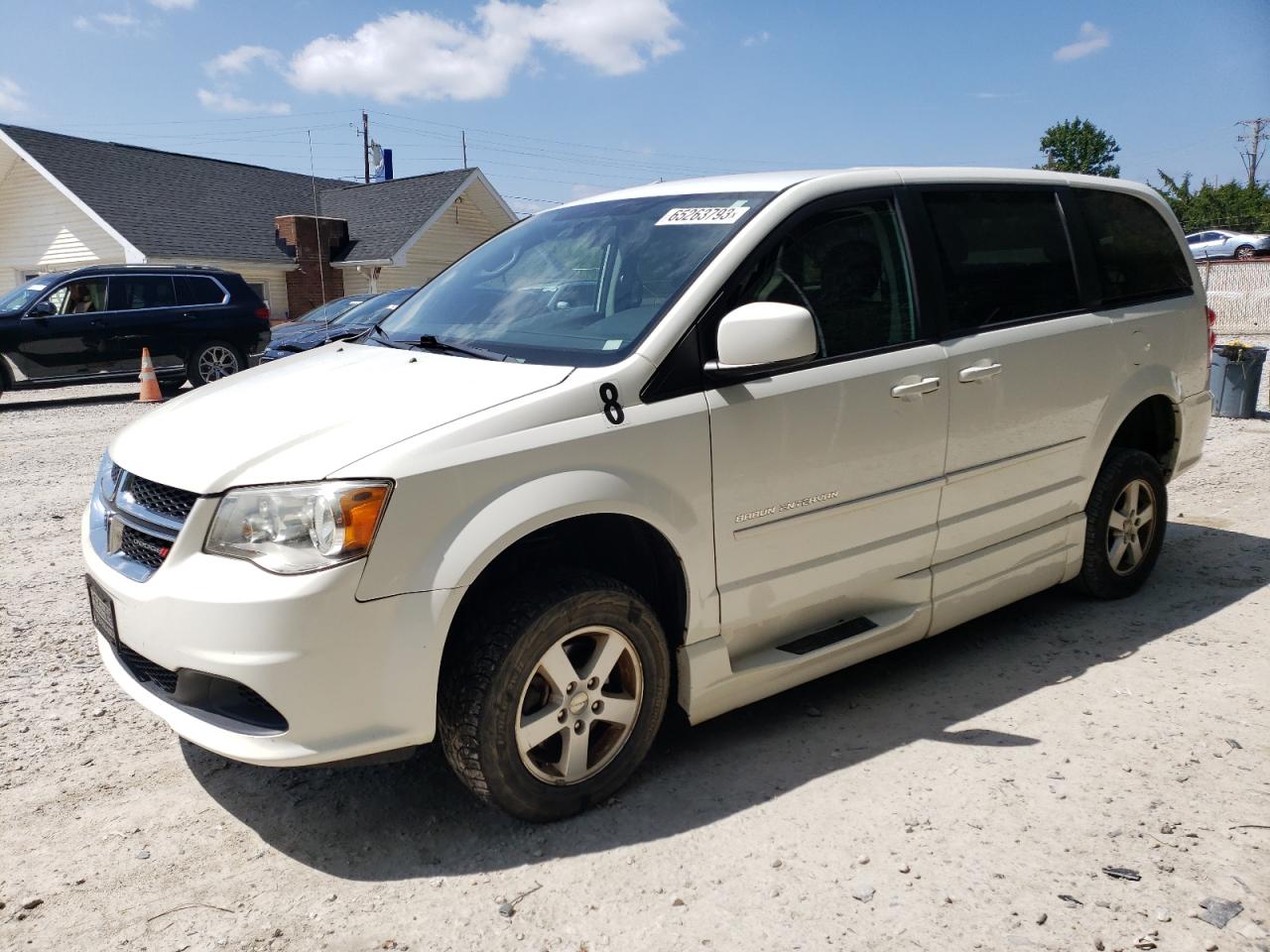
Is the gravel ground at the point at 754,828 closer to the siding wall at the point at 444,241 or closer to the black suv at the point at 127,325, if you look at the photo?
the black suv at the point at 127,325

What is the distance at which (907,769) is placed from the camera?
11.3 ft

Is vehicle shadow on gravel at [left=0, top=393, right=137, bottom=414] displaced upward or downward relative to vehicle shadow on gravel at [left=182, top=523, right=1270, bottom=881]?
upward

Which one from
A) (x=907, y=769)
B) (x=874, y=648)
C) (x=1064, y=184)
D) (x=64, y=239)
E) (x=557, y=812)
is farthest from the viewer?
(x=64, y=239)

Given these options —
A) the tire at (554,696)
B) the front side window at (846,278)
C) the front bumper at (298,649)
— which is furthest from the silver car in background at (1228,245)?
the front bumper at (298,649)

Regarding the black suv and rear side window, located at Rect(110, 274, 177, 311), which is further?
rear side window, located at Rect(110, 274, 177, 311)

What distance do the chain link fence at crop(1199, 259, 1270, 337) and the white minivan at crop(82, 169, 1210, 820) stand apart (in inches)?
882

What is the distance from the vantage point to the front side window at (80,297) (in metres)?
14.8

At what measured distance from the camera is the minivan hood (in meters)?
2.78

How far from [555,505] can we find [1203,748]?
243 centimetres

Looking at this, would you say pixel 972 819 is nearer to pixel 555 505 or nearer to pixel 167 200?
pixel 555 505

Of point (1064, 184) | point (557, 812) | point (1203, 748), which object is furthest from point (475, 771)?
point (1064, 184)

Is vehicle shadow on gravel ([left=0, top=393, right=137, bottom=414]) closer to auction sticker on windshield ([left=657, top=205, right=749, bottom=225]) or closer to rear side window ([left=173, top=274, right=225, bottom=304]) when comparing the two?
rear side window ([left=173, top=274, right=225, bottom=304])

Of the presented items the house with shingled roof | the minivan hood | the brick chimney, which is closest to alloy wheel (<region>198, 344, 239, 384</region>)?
the house with shingled roof

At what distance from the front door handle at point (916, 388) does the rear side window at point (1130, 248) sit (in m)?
1.39
